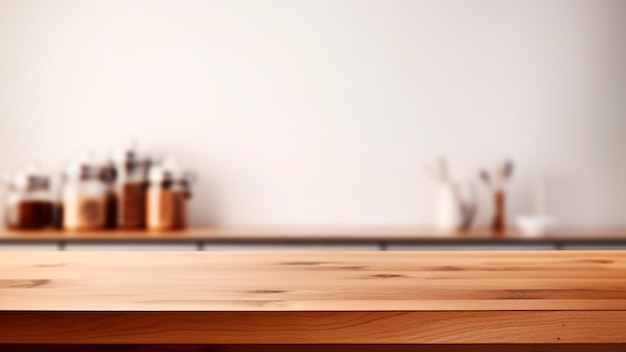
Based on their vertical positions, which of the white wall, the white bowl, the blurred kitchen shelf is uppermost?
the white wall

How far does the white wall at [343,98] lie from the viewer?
2.42 meters

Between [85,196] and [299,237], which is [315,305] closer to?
[299,237]

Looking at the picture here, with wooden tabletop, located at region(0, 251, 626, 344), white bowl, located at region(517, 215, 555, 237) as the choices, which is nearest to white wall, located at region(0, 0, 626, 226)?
white bowl, located at region(517, 215, 555, 237)

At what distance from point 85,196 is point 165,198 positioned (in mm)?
Answer: 310

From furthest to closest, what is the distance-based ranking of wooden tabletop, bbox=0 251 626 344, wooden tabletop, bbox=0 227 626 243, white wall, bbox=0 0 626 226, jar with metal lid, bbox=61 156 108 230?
white wall, bbox=0 0 626 226, jar with metal lid, bbox=61 156 108 230, wooden tabletop, bbox=0 227 626 243, wooden tabletop, bbox=0 251 626 344

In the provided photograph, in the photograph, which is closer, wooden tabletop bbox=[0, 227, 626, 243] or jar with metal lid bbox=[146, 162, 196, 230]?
wooden tabletop bbox=[0, 227, 626, 243]

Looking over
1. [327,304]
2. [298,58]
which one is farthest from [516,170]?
[327,304]

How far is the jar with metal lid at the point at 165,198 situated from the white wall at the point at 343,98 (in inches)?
9.6

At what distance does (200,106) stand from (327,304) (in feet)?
6.91

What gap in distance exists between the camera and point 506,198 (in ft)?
7.89

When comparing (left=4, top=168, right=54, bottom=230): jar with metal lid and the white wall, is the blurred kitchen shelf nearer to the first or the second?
(left=4, top=168, right=54, bottom=230): jar with metal lid

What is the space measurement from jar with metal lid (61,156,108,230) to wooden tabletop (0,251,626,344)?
5.51ft

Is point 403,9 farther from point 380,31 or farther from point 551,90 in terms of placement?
point 551,90

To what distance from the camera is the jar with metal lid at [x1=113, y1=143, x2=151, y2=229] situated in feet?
7.21
